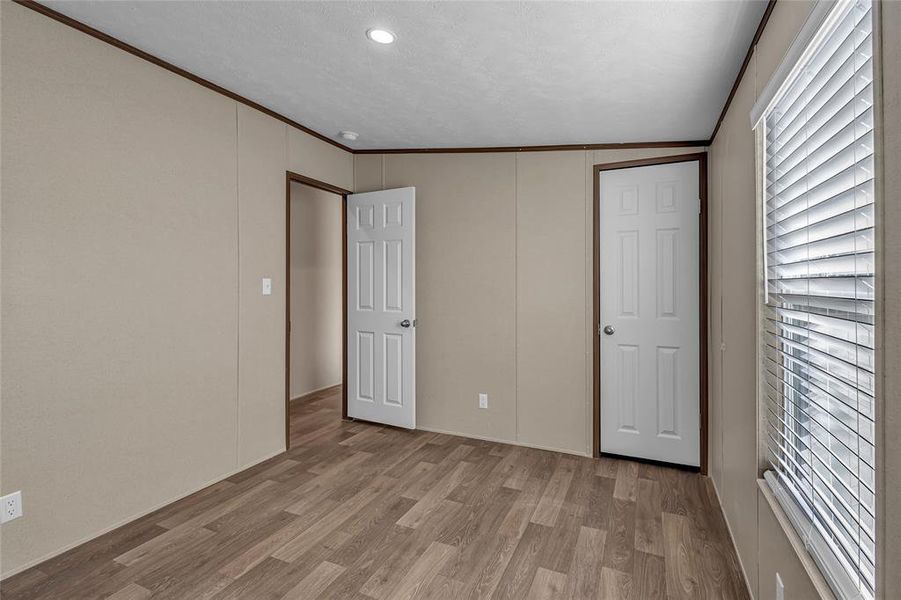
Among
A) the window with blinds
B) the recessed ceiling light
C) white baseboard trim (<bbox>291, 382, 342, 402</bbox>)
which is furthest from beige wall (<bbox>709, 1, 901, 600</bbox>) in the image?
white baseboard trim (<bbox>291, 382, 342, 402</bbox>)

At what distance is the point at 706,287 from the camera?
10.1ft

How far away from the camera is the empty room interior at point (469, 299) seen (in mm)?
1273

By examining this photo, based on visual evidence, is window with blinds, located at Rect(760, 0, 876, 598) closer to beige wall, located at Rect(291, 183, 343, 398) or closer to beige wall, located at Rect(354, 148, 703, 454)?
beige wall, located at Rect(354, 148, 703, 454)

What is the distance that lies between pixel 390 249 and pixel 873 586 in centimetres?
343

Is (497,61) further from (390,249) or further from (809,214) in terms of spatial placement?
(390,249)

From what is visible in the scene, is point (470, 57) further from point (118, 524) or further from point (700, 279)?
point (118, 524)

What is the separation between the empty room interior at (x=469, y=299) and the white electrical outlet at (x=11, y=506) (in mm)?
15

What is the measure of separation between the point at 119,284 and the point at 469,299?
2.37 meters

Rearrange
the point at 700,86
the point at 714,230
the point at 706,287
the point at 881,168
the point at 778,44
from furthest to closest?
1. the point at 706,287
2. the point at 714,230
3. the point at 700,86
4. the point at 778,44
5. the point at 881,168

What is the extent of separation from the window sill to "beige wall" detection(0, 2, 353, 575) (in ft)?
9.29

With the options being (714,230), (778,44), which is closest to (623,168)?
(714,230)

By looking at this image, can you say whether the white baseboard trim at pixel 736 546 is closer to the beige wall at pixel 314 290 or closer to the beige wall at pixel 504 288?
the beige wall at pixel 504 288

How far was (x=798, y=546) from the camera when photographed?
1308 millimetres

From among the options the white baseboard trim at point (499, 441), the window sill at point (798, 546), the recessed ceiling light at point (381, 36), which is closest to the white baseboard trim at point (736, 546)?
the window sill at point (798, 546)
